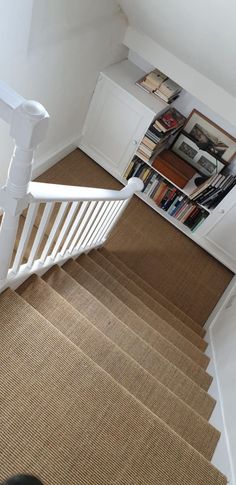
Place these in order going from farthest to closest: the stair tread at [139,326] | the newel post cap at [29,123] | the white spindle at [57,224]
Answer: the stair tread at [139,326] → the white spindle at [57,224] → the newel post cap at [29,123]

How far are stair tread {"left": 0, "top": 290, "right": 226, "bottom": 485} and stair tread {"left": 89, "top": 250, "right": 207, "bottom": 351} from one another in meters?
1.25

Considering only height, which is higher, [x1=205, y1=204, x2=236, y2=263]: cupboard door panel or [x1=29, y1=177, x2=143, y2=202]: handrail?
[x1=29, y1=177, x2=143, y2=202]: handrail

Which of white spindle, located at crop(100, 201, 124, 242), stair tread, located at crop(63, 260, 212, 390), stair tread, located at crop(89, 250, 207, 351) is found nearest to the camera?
stair tread, located at crop(63, 260, 212, 390)

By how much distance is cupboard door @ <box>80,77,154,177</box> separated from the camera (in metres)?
3.22

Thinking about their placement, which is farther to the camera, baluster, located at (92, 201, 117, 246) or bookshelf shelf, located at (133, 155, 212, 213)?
bookshelf shelf, located at (133, 155, 212, 213)

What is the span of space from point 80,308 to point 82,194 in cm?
73

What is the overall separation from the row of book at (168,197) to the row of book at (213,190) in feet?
0.48

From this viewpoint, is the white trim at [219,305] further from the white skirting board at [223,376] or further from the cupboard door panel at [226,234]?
the cupboard door panel at [226,234]

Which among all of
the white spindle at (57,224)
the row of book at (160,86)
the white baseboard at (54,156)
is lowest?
the white baseboard at (54,156)

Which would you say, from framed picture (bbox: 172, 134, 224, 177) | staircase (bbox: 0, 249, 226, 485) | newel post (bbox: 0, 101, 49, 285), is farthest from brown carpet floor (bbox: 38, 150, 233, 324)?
newel post (bbox: 0, 101, 49, 285)

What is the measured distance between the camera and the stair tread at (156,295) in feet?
9.91

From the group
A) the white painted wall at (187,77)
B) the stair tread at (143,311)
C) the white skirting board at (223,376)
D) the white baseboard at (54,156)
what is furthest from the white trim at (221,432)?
the white baseboard at (54,156)

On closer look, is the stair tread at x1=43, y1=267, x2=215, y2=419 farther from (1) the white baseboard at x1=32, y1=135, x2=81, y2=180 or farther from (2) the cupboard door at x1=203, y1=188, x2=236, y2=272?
(2) the cupboard door at x1=203, y1=188, x2=236, y2=272

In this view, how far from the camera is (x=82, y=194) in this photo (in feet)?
5.21
